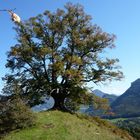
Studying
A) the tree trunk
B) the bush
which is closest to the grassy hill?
the bush

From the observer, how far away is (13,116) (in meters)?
30.3

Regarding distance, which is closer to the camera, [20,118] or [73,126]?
[20,118]

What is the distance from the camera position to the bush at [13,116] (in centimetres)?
3042

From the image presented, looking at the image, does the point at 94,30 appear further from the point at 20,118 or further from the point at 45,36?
the point at 20,118

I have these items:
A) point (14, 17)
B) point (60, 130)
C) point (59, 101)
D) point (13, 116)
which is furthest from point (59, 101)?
point (14, 17)

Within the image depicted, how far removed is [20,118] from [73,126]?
5.93 meters

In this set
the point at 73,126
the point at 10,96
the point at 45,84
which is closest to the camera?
the point at 73,126

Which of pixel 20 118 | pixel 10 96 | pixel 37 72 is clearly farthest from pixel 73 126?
pixel 37 72

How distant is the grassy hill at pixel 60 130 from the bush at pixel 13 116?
89 centimetres

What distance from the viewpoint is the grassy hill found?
2962 cm

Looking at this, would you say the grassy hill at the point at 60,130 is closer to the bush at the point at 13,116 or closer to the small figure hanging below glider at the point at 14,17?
the bush at the point at 13,116

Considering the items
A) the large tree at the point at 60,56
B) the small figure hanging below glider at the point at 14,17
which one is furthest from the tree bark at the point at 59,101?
the small figure hanging below glider at the point at 14,17

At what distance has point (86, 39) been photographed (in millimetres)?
43281

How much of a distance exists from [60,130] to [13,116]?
4.70m
